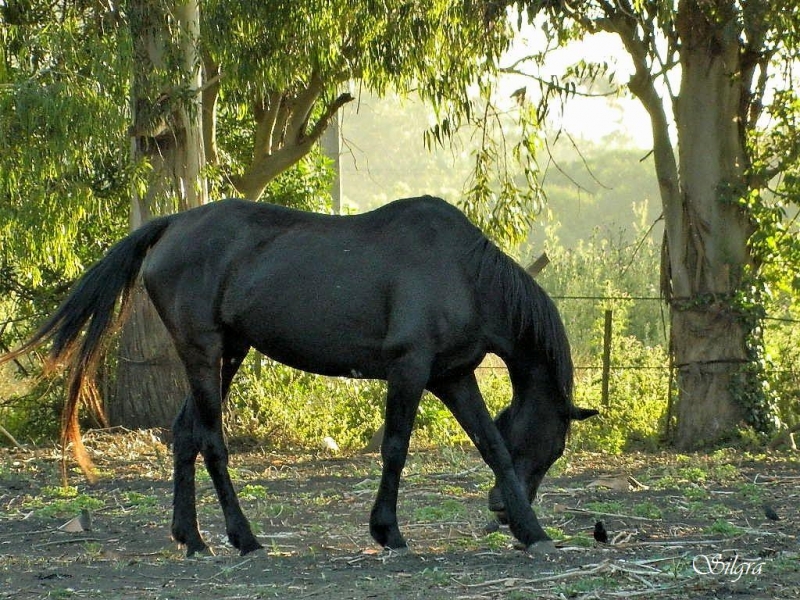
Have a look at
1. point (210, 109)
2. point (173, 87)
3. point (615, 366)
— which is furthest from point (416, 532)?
point (210, 109)

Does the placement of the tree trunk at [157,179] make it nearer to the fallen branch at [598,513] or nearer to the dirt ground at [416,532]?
the dirt ground at [416,532]

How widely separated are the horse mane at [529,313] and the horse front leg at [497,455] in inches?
15.8

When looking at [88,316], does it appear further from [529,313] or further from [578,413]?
Answer: [578,413]

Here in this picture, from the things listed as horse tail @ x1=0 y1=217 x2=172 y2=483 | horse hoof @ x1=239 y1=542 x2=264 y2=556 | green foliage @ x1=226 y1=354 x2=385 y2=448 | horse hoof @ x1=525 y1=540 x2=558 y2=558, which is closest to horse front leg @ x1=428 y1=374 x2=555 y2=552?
horse hoof @ x1=525 y1=540 x2=558 y2=558

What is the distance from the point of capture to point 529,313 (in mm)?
5973

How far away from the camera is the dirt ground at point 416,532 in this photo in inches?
192

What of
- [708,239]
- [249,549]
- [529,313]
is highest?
[708,239]

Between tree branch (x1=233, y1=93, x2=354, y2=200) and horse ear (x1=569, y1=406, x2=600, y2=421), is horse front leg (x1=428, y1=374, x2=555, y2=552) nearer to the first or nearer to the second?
horse ear (x1=569, y1=406, x2=600, y2=421)

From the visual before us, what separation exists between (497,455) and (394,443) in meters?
0.54

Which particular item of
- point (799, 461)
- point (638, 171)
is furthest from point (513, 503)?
point (638, 171)

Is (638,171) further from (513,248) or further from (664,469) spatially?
(664,469)

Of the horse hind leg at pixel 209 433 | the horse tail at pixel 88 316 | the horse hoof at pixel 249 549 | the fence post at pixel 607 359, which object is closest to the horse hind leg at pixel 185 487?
the horse hind leg at pixel 209 433

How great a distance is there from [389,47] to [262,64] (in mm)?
1342

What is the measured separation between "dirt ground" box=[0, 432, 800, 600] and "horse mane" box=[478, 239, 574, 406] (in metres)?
0.92
